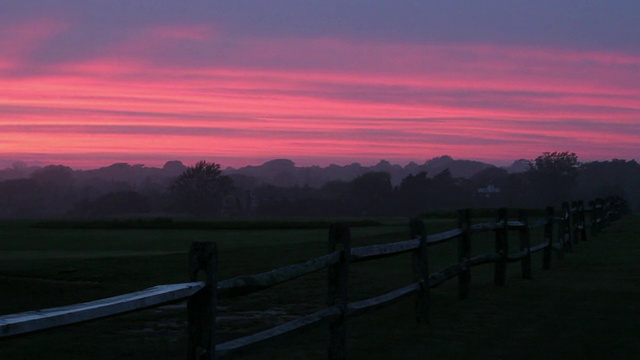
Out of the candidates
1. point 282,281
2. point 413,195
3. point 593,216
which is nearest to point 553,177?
point 413,195

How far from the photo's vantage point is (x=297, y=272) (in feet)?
25.5

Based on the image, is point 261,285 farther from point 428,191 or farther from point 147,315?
point 428,191

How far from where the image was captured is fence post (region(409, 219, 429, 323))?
11602 mm

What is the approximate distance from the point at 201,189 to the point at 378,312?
15275 centimetres

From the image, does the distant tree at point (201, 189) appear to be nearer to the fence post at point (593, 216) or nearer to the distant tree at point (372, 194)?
the distant tree at point (372, 194)

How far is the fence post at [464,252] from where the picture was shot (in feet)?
45.3

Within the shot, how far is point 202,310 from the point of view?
616 cm

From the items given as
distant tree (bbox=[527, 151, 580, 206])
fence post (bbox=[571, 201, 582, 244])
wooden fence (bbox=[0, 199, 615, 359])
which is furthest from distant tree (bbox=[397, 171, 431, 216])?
wooden fence (bbox=[0, 199, 615, 359])

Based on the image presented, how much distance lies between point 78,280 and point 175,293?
46.7 ft

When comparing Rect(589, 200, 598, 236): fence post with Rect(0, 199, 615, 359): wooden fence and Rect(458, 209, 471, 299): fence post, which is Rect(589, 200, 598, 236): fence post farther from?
Rect(458, 209, 471, 299): fence post

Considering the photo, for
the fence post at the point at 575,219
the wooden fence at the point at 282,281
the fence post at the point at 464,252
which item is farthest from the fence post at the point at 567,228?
the fence post at the point at 464,252

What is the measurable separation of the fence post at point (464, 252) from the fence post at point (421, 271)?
6.68 ft

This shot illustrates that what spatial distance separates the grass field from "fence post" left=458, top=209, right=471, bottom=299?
0.23m

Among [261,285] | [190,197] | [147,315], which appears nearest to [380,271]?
[147,315]
